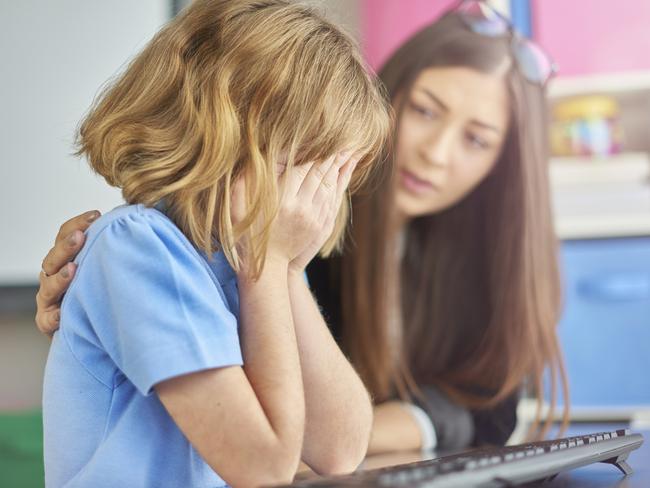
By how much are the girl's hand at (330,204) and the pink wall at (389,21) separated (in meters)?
1.52

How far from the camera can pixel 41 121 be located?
2053 mm

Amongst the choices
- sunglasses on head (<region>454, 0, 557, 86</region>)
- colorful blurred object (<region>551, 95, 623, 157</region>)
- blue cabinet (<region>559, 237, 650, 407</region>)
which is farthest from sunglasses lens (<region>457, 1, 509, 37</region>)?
blue cabinet (<region>559, 237, 650, 407</region>)

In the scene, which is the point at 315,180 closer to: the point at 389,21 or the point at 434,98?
the point at 434,98

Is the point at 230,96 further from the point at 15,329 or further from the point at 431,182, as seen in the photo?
the point at 15,329

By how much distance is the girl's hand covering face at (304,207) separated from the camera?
73cm

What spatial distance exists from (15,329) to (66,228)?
1.30m

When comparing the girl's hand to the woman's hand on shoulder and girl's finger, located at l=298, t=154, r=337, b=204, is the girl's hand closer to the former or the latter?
girl's finger, located at l=298, t=154, r=337, b=204

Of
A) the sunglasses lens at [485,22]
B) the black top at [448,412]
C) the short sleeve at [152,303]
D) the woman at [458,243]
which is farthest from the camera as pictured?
the sunglasses lens at [485,22]

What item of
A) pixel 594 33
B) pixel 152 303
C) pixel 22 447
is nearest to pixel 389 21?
pixel 594 33

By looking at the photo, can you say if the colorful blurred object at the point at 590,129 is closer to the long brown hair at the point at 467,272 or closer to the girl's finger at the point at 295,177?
the long brown hair at the point at 467,272

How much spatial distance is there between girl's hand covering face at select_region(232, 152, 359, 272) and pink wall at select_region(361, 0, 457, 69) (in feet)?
5.05

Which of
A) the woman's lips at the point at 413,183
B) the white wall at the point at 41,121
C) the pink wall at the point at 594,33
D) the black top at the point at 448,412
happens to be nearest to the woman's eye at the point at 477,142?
the woman's lips at the point at 413,183

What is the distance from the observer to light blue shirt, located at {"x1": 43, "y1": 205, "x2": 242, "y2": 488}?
613mm

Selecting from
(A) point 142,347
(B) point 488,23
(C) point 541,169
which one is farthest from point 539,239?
(A) point 142,347
